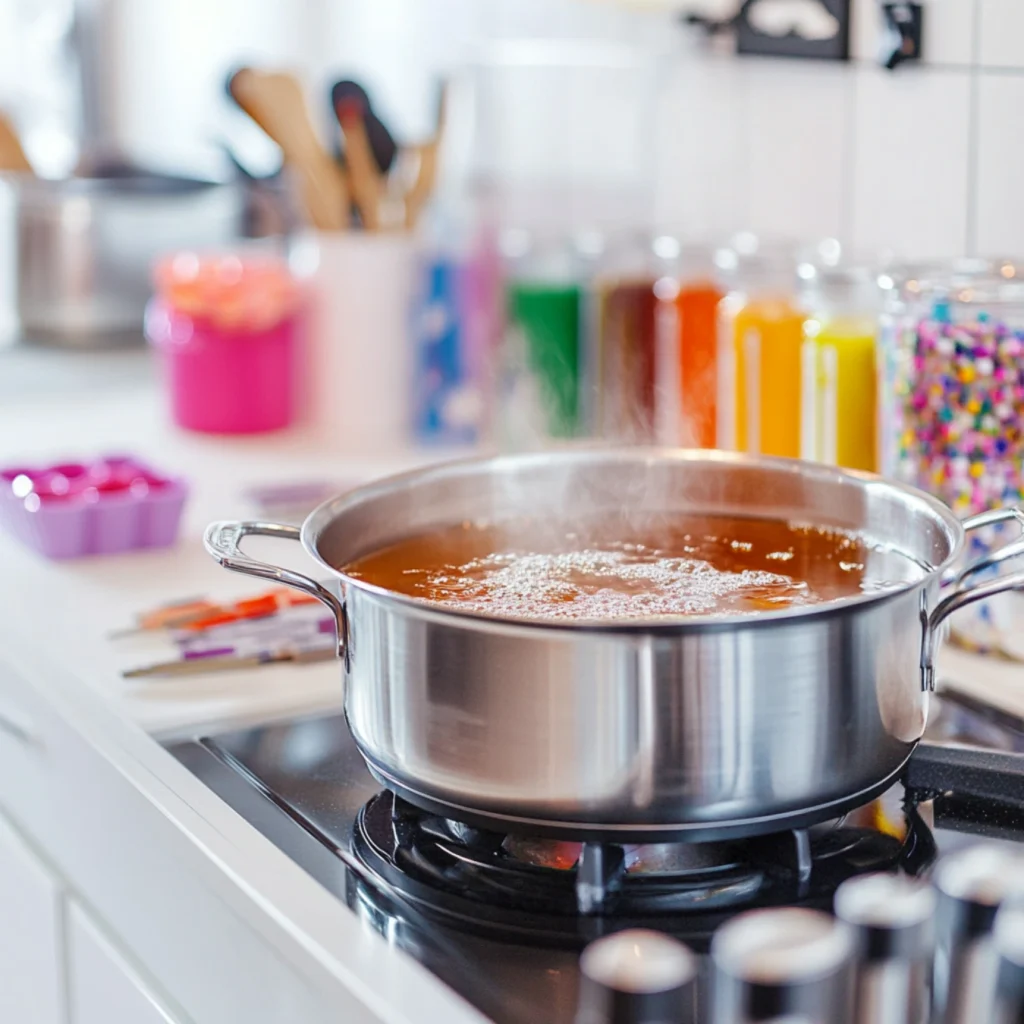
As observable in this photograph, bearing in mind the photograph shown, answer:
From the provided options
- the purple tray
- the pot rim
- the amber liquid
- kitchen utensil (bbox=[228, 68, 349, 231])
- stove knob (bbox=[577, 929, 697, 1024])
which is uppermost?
kitchen utensil (bbox=[228, 68, 349, 231])

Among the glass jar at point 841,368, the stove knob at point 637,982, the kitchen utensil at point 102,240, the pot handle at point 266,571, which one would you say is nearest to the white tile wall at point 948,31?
the glass jar at point 841,368

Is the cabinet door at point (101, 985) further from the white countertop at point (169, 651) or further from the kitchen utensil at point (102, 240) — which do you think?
the kitchen utensil at point (102, 240)

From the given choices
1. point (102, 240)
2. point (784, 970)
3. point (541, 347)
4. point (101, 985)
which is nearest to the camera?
point (784, 970)

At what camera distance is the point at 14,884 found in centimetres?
115

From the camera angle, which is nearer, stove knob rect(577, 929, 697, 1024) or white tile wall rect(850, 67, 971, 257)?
stove knob rect(577, 929, 697, 1024)

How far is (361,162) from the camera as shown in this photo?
5.69 ft

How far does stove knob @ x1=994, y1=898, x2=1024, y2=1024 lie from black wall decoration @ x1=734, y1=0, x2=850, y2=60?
0.96 metres

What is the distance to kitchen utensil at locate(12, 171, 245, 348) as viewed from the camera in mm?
2037

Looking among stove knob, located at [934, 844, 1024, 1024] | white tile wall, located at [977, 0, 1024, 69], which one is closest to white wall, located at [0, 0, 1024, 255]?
white tile wall, located at [977, 0, 1024, 69]

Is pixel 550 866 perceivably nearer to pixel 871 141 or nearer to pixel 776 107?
pixel 871 141

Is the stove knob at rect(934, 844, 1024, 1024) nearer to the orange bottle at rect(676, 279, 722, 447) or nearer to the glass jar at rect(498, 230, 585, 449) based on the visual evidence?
the orange bottle at rect(676, 279, 722, 447)

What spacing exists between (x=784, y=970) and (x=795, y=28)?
3.50ft

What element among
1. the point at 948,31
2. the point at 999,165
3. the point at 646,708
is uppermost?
Result: the point at 948,31

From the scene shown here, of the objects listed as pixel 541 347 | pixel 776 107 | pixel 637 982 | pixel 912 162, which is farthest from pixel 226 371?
pixel 637 982
